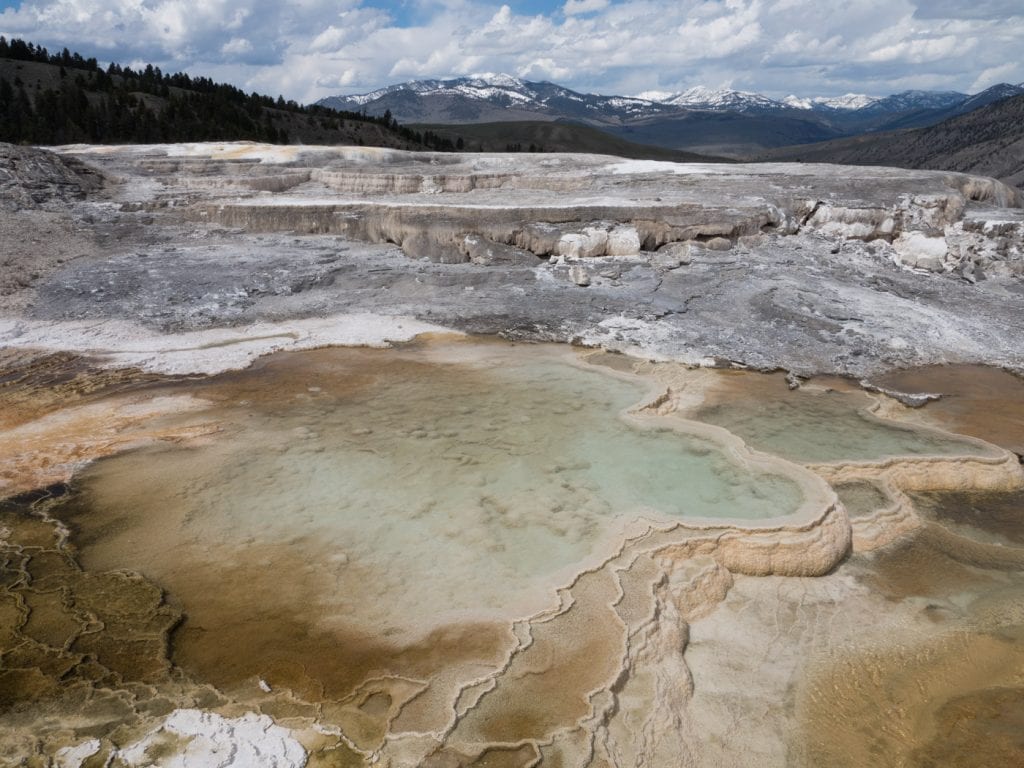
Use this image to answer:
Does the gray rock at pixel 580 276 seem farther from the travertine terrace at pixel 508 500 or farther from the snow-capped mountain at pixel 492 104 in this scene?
the snow-capped mountain at pixel 492 104

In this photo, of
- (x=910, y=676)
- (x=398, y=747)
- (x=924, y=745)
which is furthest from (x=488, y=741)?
(x=910, y=676)

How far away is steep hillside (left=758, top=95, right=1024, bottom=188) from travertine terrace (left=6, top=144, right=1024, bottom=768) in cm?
3407

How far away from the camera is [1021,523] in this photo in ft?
17.4

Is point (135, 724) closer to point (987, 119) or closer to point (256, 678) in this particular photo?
point (256, 678)

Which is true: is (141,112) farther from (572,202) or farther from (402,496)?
(402,496)

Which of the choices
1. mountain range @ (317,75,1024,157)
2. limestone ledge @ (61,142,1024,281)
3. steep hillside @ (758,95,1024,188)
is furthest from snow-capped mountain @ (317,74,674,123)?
limestone ledge @ (61,142,1024,281)

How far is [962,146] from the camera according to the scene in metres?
46.5

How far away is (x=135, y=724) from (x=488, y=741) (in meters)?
1.70

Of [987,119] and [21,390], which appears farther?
[987,119]

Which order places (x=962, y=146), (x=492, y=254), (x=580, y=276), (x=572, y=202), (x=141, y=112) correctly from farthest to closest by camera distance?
(x=962, y=146) < (x=141, y=112) < (x=572, y=202) < (x=492, y=254) < (x=580, y=276)

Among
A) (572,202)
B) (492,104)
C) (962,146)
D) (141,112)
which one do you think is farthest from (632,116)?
(572,202)

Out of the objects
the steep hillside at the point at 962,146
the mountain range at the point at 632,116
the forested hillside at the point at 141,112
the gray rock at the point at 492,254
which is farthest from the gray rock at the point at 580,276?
the mountain range at the point at 632,116

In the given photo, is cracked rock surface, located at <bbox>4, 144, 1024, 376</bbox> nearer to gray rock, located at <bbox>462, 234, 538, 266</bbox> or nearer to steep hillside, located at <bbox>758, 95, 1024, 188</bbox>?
gray rock, located at <bbox>462, 234, 538, 266</bbox>

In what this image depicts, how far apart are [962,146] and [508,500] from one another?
180 ft
